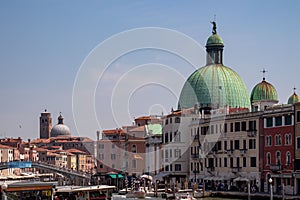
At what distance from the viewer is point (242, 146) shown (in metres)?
48.2

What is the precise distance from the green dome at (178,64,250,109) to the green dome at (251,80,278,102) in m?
7.35

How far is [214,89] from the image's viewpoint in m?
63.2

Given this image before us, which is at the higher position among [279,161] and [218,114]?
[218,114]

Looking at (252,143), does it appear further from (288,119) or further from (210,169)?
(210,169)

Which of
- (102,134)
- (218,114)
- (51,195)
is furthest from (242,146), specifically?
(102,134)

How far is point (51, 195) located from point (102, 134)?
52.3 metres

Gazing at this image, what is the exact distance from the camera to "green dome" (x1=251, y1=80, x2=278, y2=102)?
5400 cm

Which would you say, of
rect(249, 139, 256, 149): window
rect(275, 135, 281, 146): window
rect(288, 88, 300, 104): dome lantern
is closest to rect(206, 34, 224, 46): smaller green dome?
rect(288, 88, 300, 104): dome lantern

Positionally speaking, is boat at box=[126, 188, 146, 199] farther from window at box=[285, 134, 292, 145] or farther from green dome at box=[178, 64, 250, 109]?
green dome at box=[178, 64, 250, 109]

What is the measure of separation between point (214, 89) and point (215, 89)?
0.10 metres

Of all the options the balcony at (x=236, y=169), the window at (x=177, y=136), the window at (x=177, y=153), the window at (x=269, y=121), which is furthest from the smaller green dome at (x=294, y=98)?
the window at (x=177, y=153)

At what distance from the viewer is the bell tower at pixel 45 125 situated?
158 meters

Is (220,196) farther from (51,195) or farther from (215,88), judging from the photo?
(51,195)

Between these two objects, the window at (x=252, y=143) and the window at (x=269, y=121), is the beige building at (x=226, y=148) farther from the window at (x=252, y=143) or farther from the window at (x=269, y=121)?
the window at (x=269, y=121)
